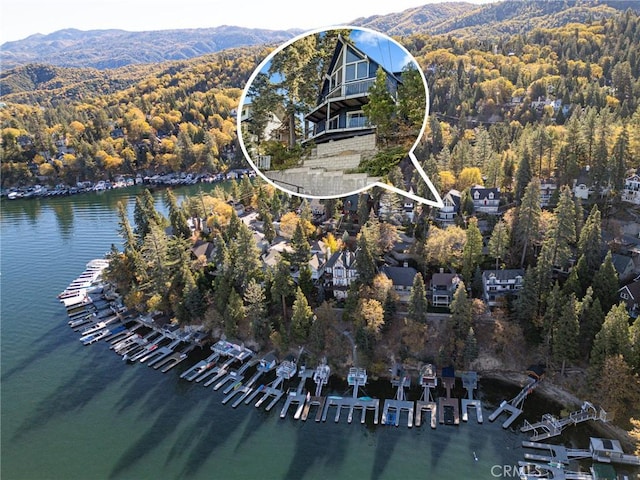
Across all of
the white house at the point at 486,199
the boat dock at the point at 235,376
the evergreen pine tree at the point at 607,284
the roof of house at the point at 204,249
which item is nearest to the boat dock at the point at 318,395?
the boat dock at the point at 235,376

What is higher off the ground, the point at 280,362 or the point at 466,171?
the point at 466,171

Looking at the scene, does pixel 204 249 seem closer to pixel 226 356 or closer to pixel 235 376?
pixel 226 356

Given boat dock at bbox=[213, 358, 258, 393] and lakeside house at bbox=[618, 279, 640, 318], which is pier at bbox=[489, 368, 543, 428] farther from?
boat dock at bbox=[213, 358, 258, 393]

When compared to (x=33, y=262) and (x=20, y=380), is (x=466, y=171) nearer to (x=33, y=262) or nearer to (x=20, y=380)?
(x=20, y=380)

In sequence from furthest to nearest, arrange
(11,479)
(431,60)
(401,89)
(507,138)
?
(431,60), (507,138), (11,479), (401,89)

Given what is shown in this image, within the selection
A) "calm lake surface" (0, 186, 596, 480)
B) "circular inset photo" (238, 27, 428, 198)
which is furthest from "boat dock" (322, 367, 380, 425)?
"circular inset photo" (238, 27, 428, 198)

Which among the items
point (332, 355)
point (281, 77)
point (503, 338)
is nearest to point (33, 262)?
point (332, 355)
